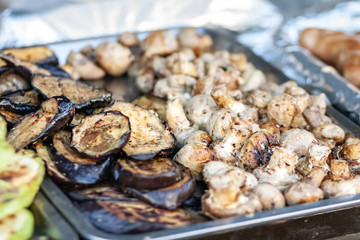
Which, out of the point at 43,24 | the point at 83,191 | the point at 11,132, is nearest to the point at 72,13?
the point at 43,24

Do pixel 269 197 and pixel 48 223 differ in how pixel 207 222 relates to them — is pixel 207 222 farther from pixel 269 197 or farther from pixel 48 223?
pixel 48 223

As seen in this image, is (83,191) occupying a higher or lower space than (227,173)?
lower

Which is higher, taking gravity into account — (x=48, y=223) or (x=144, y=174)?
(x=144, y=174)

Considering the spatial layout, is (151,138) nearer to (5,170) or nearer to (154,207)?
(154,207)

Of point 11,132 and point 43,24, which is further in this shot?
point 43,24

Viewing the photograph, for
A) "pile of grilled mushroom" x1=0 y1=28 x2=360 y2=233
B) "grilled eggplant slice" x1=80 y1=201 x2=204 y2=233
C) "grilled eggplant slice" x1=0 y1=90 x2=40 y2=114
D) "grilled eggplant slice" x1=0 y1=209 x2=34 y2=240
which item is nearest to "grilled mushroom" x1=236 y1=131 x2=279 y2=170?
"pile of grilled mushroom" x1=0 y1=28 x2=360 y2=233

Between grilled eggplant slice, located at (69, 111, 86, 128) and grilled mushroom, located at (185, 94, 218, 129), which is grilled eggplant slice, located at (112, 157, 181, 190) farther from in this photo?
grilled mushroom, located at (185, 94, 218, 129)

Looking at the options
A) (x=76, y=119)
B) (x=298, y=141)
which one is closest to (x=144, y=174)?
(x=76, y=119)

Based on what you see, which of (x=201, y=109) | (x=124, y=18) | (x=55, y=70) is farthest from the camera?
(x=124, y=18)
